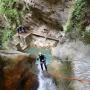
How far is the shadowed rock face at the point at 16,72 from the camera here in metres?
7.98

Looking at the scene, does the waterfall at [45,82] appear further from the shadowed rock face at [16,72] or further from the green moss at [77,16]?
the green moss at [77,16]

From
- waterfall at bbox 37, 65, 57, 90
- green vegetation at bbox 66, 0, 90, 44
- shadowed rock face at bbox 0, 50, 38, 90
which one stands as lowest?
waterfall at bbox 37, 65, 57, 90

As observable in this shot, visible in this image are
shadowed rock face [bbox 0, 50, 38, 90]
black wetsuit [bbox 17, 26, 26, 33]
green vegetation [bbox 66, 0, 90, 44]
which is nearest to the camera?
shadowed rock face [bbox 0, 50, 38, 90]

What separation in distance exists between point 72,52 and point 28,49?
8.16m

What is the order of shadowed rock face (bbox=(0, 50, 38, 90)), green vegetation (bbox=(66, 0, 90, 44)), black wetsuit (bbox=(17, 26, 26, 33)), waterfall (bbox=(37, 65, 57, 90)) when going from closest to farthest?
shadowed rock face (bbox=(0, 50, 38, 90)), waterfall (bbox=(37, 65, 57, 90)), green vegetation (bbox=(66, 0, 90, 44)), black wetsuit (bbox=(17, 26, 26, 33))

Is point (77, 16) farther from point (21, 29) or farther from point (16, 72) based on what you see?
point (21, 29)

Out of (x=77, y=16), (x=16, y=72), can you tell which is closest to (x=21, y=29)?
(x=77, y=16)

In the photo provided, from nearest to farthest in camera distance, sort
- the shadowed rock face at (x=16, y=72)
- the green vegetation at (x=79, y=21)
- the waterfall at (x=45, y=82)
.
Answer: the shadowed rock face at (x=16, y=72), the waterfall at (x=45, y=82), the green vegetation at (x=79, y=21)

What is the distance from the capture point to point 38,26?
58.8ft

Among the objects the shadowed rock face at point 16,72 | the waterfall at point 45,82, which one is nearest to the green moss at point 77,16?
the waterfall at point 45,82

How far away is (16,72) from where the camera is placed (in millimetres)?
8273

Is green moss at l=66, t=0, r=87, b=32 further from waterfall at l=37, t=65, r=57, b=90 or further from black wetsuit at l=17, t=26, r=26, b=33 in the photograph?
black wetsuit at l=17, t=26, r=26, b=33

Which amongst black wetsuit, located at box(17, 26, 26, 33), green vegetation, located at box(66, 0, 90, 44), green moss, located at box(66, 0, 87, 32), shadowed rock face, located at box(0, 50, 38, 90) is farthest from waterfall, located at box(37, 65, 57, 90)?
black wetsuit, located at box(17, 26, 26, 33)

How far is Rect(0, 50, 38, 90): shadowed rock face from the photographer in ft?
26.2
